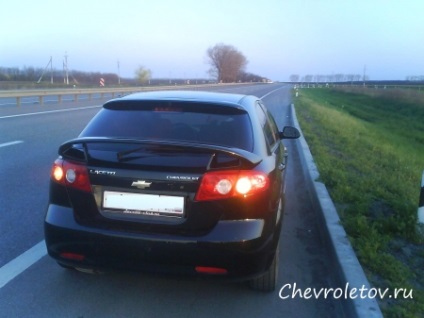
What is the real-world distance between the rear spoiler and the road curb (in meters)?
1.21

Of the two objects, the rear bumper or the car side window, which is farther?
the car side window

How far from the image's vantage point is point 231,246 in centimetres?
312

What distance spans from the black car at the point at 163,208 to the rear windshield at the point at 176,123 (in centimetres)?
17

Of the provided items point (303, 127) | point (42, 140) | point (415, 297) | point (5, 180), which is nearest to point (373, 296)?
point (415, 297)

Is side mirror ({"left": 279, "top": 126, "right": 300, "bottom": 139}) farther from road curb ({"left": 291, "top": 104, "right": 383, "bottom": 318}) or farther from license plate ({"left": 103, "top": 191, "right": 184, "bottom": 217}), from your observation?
license plate ({"left": 103, "top": 191, "right": 184, "bottom": 217})

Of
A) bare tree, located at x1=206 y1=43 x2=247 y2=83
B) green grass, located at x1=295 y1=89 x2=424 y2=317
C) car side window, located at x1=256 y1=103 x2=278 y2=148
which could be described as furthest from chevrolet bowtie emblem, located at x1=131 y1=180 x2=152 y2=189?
bare tree, located at x1=206 y1=43 x2=247 y2=83

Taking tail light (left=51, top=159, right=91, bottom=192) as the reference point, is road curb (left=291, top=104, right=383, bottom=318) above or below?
below

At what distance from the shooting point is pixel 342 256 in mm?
4027

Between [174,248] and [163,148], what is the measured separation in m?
0.70

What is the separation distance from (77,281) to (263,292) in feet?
5.00

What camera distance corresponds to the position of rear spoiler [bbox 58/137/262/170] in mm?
3219

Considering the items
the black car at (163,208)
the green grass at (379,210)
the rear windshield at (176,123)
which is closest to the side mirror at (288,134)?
the green grass at (379,210)

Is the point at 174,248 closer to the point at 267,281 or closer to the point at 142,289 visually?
the point at 142,289

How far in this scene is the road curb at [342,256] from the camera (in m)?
3.22
